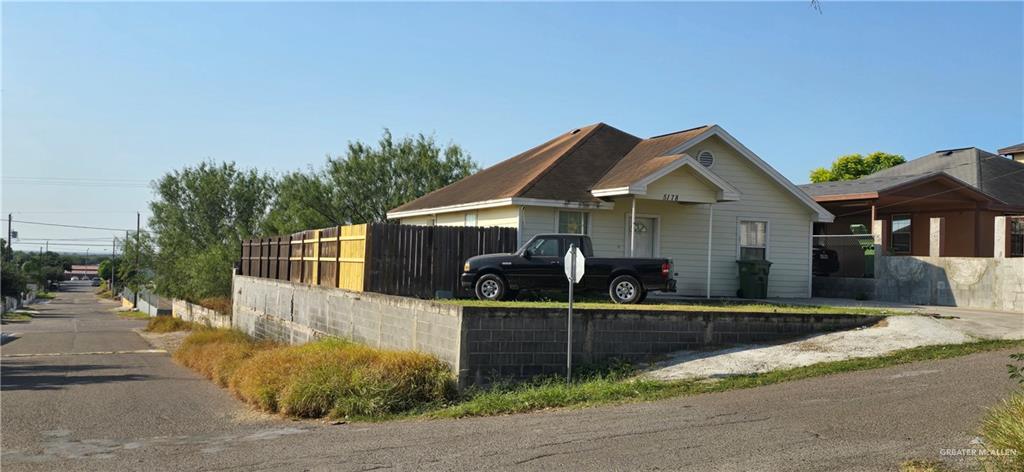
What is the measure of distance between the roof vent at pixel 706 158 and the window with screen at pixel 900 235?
9749 mm

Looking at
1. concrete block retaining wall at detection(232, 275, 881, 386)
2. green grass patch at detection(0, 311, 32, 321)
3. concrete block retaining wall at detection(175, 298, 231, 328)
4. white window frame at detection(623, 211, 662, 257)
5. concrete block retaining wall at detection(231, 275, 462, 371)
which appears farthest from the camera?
green grass patch at detection(0, 311, 32, 321)

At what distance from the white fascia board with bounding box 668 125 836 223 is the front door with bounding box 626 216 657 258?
195cm

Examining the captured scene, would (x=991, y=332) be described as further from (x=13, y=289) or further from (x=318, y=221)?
(x=13, y=289)

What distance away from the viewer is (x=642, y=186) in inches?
793

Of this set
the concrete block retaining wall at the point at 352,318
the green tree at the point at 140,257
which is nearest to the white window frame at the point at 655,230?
the concrete block retaining wall at the point at 352,318

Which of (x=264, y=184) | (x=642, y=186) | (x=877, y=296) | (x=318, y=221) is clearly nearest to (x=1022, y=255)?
(x=877, y=296)

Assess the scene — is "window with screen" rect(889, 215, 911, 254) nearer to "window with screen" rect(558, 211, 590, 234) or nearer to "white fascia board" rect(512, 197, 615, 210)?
"white fascia board" rect(512, 197, 615, 210)

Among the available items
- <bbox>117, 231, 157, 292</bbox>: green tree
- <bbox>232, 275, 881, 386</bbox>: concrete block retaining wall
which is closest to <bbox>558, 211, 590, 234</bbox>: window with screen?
<bbox>232, 275, 881, 386</bbox>: concrete block retaining wall

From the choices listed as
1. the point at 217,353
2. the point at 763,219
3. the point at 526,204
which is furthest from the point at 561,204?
the point at 217,353

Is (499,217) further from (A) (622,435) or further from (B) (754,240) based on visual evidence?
(A) (622,435)

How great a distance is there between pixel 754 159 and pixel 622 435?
15.5m

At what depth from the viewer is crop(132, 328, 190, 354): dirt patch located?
→ 37.4 m

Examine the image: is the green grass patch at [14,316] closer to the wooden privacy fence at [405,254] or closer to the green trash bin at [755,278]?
the wooden privacy fence at [405,254]

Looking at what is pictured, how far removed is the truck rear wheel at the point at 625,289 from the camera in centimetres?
1752
